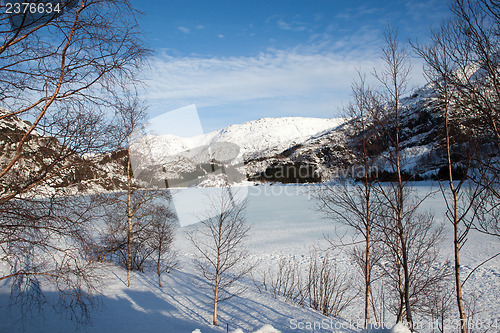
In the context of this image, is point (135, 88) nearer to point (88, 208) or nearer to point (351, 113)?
point (88, 208)
